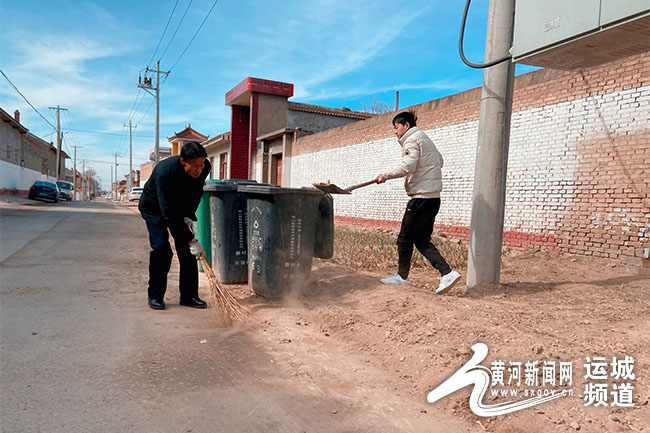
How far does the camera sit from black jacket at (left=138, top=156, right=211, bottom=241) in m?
4.27

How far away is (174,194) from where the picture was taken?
436 cm

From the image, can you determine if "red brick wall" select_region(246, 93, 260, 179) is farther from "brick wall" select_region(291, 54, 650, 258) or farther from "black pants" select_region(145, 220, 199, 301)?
"black pants" select_region(145, 220, 199, 301)

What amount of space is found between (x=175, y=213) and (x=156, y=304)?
3.13 feet

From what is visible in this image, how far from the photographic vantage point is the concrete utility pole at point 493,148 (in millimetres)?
4582

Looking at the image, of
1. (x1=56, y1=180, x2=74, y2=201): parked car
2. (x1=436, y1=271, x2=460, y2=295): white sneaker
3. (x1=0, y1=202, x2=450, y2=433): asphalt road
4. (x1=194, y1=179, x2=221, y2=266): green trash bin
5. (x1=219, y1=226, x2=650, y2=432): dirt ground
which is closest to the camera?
(x1=0, y1=202, x2=450, y2=433): asphalt road

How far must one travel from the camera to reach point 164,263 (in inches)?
177

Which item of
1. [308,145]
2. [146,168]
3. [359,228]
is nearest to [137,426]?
[359,228]

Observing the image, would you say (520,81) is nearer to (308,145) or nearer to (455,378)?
(455,378)

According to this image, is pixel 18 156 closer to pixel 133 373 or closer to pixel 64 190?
pixel 64 190

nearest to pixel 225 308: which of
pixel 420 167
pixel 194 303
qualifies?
pixel 194 303

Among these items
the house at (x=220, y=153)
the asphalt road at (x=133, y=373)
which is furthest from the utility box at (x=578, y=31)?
the house at (x=220, y=153)

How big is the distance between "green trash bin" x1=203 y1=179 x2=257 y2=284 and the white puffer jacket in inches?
75.5

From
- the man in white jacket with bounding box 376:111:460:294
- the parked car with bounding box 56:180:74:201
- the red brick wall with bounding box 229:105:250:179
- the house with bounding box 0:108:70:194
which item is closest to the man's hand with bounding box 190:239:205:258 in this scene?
the man in white jacket with bounding box 376:111:460:294

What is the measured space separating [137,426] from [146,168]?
7097cm
